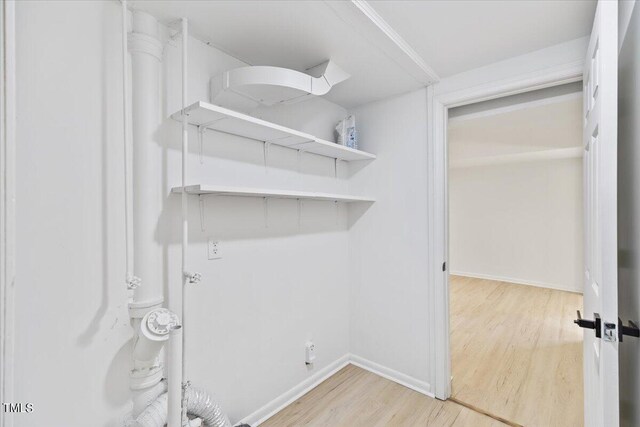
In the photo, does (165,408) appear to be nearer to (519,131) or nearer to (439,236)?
(439,236)

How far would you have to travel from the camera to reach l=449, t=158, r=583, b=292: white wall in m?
4.65

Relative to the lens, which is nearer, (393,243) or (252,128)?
(252,128)

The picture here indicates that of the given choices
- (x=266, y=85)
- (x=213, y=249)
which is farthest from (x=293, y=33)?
(x=213, y=249)

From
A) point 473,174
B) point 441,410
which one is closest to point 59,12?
point 441,410

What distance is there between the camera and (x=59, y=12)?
1.12 meters

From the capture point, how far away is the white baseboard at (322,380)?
5.95 feet

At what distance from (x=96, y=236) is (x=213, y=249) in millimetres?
517

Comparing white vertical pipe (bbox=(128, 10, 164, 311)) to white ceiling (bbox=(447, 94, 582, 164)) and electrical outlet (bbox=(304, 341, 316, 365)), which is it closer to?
electrical outlet (bbox=(304, 341, 316, 365))

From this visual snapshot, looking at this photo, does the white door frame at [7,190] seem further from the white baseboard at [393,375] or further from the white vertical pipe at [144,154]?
the white baseboard at [393,375]

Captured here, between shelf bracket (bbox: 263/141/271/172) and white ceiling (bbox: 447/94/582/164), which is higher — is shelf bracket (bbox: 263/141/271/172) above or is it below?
below

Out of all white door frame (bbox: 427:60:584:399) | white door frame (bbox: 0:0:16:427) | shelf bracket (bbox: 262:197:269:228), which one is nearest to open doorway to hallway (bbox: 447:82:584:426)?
white door frame (bbox: 427:60:584:399)

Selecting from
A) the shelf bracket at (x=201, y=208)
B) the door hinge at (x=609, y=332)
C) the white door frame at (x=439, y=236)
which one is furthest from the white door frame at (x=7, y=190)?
the white door frame at (x=439, y=236)

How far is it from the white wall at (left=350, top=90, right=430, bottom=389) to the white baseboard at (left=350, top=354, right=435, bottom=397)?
0.03 m

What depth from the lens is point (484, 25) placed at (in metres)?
1.49
